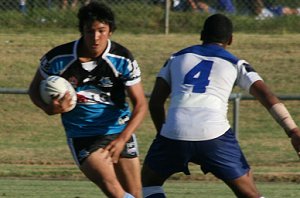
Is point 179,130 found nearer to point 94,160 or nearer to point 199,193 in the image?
point 94,160

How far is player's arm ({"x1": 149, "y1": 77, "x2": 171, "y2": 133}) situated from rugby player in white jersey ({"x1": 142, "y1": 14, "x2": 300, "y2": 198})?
79mm

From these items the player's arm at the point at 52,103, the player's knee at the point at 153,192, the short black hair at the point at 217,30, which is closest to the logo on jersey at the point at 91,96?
the player's arm at the point at 52,103

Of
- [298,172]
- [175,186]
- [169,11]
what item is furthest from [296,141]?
[169,11]

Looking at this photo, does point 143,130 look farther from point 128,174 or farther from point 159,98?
point 159,98

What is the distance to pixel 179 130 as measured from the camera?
295 inches

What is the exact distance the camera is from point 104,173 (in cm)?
777

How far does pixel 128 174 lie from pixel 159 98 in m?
0.78

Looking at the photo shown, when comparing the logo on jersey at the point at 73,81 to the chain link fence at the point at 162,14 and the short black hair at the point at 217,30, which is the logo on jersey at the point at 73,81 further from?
the chain link fence at the point at 162,14

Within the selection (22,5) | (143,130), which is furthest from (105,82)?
(22,5)

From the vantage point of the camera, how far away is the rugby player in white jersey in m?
7.48

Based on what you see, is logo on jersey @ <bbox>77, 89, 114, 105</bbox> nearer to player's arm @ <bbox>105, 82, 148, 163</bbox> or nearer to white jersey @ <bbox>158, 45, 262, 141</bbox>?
player's arm @ <bbox>105, 82, 148, 163</bbox>

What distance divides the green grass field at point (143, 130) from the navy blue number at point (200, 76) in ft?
12.4

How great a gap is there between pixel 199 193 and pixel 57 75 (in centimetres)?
372

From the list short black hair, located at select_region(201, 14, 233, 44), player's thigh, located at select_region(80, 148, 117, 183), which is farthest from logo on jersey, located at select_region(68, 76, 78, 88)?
short black hair, located at select_region(201, 14, 233, 44)
